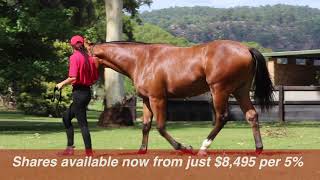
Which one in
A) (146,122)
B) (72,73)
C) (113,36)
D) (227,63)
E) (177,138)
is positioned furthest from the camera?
(113,36)

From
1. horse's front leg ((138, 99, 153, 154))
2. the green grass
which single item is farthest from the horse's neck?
the green grass

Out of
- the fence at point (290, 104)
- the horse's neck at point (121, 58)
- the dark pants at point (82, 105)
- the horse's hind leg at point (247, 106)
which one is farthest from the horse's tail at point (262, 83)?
the fence at point (290, 104)

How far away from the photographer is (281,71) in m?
36.0

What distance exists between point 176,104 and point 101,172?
2154 cm

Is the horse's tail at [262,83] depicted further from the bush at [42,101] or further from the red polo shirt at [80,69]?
the bush at [42,101]

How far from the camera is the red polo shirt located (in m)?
10.2

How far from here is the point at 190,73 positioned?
10359 millimetres

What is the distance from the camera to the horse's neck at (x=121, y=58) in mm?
10805

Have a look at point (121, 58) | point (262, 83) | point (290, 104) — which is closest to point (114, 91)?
point (290, 104)

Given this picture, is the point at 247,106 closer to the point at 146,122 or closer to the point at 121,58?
the point at 146,122

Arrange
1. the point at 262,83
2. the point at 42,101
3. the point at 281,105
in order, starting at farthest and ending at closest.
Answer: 1. the point at 42,101
2. the point at 281,105
3. the point at 262,83

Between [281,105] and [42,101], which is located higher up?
[281,105]

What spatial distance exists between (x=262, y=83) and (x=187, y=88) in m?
1.41

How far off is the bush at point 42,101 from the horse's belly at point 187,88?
3144cm
